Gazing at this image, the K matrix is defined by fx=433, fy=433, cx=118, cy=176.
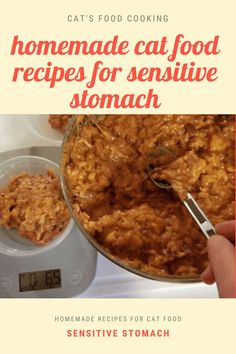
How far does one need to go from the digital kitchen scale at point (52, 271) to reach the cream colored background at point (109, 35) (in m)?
0.36

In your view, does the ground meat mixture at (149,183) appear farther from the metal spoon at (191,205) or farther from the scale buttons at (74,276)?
the scale buttons at (74,276)

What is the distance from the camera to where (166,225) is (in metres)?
0.90

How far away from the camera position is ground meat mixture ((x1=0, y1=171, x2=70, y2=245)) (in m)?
0.95

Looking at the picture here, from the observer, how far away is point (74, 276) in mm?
1000

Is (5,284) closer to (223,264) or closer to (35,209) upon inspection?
(35,209)

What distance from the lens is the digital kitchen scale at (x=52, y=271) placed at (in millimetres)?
931

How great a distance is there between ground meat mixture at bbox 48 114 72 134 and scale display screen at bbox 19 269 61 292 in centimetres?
34

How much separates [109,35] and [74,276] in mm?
544

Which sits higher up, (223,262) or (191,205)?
(191,205)

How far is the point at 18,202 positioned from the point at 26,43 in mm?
360

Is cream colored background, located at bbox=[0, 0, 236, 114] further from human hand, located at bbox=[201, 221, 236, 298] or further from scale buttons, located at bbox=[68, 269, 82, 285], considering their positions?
scale buttons, located at bbox=[68, 269, 82, 285]

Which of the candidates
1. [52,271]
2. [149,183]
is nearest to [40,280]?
[52,271]
